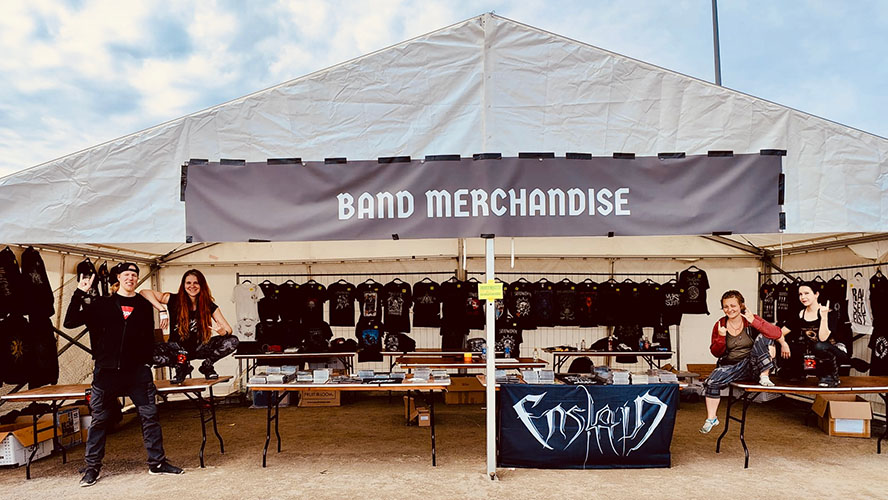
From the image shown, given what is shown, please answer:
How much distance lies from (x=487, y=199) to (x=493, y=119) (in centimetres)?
63

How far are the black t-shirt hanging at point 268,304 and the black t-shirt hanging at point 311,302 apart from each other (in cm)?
38

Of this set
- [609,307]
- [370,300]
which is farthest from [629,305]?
[370,300]

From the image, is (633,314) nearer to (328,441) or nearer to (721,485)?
(721,485)

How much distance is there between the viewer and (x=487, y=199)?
165 inches

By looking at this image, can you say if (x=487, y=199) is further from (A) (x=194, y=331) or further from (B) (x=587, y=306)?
(B) (x=587, y=306)

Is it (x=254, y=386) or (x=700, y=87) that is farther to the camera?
(x=254, y=386)

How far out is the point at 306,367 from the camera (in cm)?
862

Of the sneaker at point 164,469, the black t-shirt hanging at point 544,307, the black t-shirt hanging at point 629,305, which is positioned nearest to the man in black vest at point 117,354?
the sneaker at point 164,469

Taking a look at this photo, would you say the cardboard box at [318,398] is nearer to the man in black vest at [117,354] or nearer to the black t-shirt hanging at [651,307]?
the man in black vest at [117,354]

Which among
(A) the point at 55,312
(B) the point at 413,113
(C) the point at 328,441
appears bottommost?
(C) the point at 328,441

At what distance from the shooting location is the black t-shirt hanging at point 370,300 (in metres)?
8.54

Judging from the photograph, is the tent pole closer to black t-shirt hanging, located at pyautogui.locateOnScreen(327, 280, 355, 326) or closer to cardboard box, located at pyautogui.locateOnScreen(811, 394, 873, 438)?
cardboard box, located at pyautogui.locateOnScreen(811, 394, 873, 438)

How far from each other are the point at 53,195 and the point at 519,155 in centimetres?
349

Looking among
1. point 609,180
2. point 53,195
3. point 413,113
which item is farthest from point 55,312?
point 609,180
